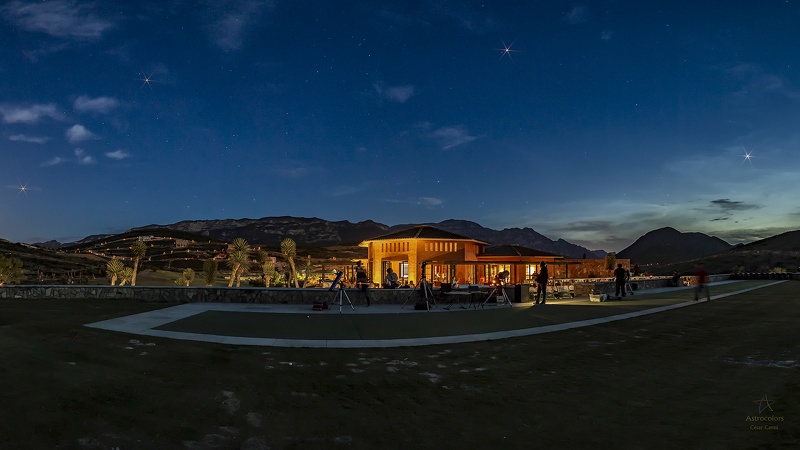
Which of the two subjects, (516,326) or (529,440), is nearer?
(529,440)

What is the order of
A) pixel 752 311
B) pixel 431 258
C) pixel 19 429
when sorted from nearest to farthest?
pixel 19 429 → pixel 752 311 → pixel 431 258

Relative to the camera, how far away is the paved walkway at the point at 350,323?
9.73 m

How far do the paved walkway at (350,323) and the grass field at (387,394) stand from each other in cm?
88

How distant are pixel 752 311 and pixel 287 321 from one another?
1724 cm

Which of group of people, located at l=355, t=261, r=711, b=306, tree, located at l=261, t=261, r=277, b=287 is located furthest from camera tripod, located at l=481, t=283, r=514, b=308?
tree, located at l=261, t=261, r=277, b=287

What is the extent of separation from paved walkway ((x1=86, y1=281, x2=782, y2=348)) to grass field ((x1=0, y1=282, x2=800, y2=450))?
0.88 meters

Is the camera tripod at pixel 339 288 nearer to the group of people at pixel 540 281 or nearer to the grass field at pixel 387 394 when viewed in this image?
the group of people at pixel 540 281

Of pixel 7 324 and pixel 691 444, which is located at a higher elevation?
pixel 7 324

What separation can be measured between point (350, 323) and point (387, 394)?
665cm

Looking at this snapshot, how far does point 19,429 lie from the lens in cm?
409

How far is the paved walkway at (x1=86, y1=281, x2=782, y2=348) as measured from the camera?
973cm

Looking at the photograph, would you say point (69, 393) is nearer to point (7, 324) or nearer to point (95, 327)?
point (95, 327)

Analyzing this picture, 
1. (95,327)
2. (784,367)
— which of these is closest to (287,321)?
(95,327)

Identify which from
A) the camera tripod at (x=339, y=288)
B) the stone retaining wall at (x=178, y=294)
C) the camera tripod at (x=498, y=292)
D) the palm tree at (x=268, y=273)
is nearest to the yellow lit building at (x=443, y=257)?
A: the palm tree at (x=268, y=273)
